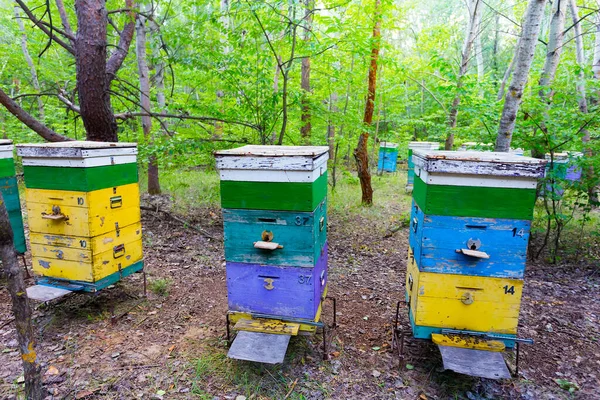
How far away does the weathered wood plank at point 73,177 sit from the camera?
10.7 ft

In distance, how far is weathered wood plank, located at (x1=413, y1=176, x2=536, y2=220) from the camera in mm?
2451

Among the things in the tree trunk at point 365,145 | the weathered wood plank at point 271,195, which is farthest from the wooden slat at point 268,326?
the tree trunk at point 365,145

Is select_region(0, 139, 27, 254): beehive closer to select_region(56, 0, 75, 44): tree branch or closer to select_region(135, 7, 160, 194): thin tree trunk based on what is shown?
select_region(56, 0, 75, 44): tree branch

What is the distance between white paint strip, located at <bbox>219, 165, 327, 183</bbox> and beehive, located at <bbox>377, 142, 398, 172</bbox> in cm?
1143

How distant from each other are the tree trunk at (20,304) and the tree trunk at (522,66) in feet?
15.9

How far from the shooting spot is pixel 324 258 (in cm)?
334

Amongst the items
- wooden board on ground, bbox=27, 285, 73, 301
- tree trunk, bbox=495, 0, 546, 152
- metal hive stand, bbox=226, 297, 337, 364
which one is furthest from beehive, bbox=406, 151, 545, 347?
wooden board on ground, bbox=27, 285, 73, 301

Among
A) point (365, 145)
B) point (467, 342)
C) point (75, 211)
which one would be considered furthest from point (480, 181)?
point (365, 145)

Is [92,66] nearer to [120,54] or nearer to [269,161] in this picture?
[120,54]

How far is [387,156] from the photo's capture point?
14336 millimetres

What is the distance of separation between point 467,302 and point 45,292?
3869mm

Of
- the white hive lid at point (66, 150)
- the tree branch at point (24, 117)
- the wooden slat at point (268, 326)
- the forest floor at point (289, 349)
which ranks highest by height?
the tree branch at point (24, 117)

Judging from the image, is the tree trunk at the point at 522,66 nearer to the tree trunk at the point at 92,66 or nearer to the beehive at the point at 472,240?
the beehive at the point at 472,240

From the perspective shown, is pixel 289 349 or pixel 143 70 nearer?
pixel 289 349
